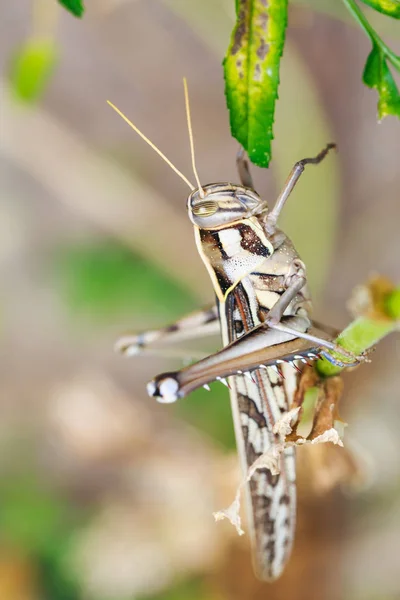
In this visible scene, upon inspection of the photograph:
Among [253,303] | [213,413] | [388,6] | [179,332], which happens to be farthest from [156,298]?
[388,6]

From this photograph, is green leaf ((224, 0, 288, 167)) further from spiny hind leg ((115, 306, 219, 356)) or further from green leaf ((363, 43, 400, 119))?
spiny hind leg ((115, 306, 219, 356))

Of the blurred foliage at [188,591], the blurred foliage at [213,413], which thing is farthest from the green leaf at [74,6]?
the blurred foliage at [188,591]

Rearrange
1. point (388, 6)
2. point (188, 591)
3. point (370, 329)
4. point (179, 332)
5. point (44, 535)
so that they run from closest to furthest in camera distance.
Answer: point (388, 6) → point (370, 329) → point (179, 332) → point (188, 591) → point (44, 535)

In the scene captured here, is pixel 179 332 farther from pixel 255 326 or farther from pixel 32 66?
pixel 32 66

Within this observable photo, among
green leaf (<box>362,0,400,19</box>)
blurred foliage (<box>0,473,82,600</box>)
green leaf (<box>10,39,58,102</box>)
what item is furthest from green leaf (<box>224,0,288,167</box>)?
blurred foliage (<box>0,473,82,600</box>)

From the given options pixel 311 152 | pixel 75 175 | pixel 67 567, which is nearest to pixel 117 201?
pixel 75 175

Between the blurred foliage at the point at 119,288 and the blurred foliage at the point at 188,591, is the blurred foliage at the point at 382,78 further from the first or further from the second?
the blurred foliage at the point at 188,591

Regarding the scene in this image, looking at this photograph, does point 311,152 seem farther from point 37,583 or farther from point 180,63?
point 37,583

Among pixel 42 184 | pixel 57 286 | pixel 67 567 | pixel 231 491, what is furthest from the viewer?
pixel 42 184
